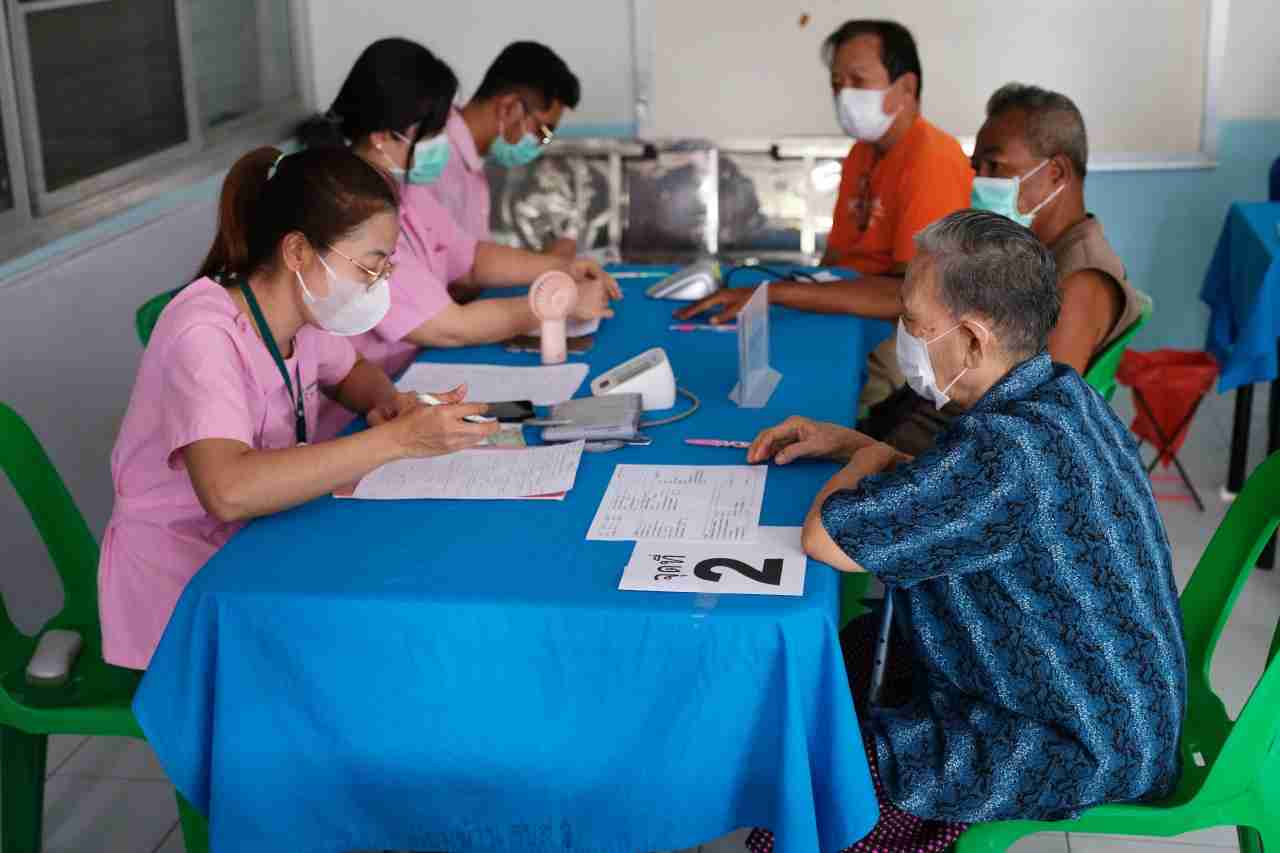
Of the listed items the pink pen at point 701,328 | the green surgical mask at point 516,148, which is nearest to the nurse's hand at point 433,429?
the pink pen at point 701,328

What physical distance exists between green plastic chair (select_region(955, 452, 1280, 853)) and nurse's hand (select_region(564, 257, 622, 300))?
1.49 meters

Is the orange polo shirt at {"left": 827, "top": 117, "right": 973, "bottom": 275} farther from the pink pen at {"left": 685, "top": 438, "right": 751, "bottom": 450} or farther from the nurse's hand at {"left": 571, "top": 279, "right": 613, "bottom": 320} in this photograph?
the pink pen at {"left": 685, "top": 438, "right": 751, "bottom": 450}

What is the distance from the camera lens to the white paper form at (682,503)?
1.79 metres

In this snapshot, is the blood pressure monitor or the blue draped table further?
the blue draped table

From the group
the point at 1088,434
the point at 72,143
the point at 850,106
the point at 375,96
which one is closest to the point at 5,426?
the point at 375,96

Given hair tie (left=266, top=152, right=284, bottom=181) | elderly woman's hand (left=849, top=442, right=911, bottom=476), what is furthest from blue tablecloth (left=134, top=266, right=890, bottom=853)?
hair tie (left=266, top=152, right=284, bottom=181)

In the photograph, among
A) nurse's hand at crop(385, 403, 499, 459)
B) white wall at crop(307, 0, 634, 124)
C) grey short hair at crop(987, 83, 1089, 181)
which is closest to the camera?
nurse's hand at crop(385, 403, 499, 459)

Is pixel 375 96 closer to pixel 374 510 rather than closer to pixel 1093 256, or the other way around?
pixel 374 510

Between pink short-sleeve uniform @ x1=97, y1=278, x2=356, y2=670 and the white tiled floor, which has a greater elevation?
pink short-sleeve uniform @ x1=97, y1=278, x2=356, y2=670

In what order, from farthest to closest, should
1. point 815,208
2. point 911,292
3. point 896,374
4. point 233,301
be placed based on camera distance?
point 815,208
point 896,374
point 233,301
point 911,292

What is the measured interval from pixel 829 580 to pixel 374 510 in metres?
0.64

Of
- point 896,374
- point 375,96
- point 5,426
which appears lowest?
point 896,374

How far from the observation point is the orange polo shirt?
3.12 meters

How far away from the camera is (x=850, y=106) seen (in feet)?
11.1
